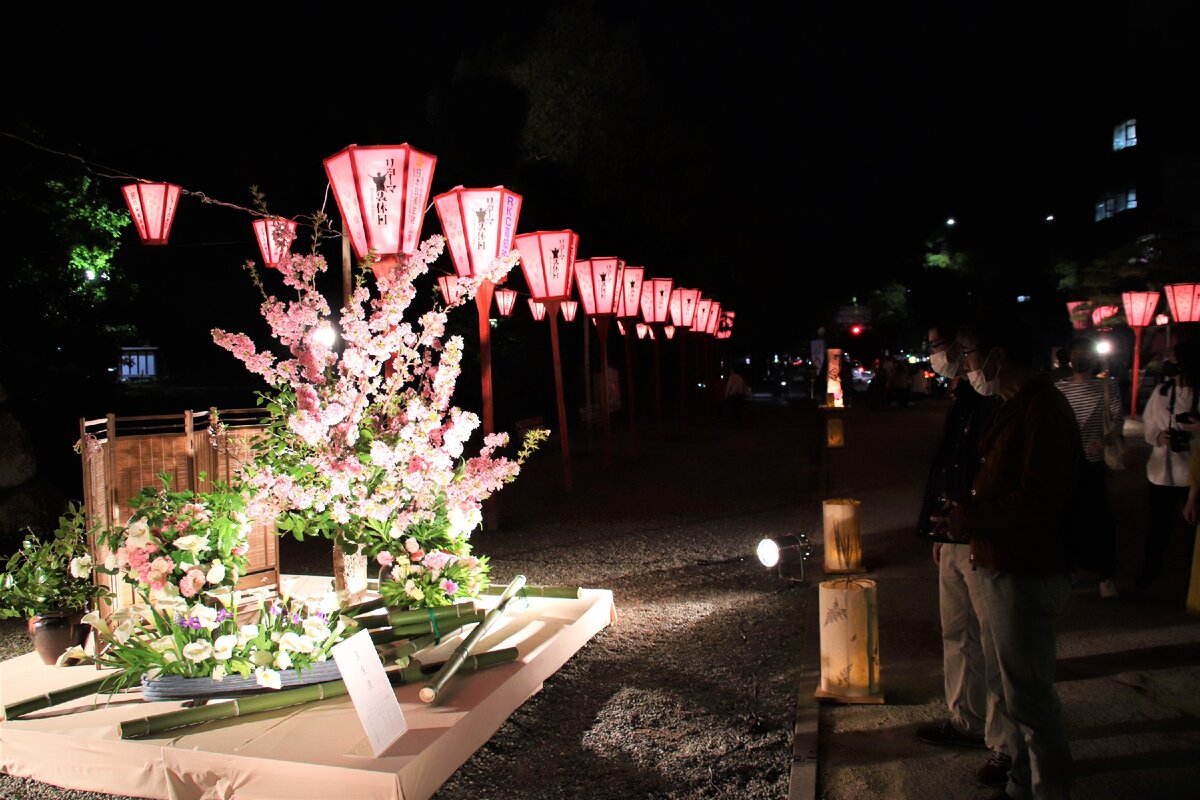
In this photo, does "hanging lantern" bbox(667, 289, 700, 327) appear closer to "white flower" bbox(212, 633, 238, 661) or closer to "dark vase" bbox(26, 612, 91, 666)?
"dark vase" bbox(26, 612, 91, 666)

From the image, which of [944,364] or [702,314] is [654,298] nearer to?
[702,314]

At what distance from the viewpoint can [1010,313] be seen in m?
3.66

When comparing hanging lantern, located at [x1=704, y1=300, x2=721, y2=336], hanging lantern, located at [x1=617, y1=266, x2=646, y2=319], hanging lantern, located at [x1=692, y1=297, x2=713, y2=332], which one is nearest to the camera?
hanging lantern, located at [x1=617, y1=266, x2=646, y2=319]

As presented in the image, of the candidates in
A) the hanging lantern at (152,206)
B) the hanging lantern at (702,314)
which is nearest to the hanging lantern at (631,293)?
the hanging lantern at (702,314)

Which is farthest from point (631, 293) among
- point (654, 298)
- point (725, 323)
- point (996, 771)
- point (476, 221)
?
point (725, 323)

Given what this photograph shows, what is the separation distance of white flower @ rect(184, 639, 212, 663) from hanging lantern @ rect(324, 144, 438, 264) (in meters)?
4.08

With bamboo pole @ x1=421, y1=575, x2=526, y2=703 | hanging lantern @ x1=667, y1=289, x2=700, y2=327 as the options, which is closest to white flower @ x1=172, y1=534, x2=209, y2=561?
bamboo pole @ x1=421, y1=575, x2=526, y2=703

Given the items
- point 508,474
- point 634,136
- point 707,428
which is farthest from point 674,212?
point 508,474

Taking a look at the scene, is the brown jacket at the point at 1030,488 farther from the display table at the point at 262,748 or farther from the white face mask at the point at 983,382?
the display table at the point at 262,748

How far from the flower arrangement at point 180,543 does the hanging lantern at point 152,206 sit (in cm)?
788

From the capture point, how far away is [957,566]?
4.17 m

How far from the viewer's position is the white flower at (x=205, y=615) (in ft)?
14.9

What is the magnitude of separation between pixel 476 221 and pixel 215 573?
19.4ft

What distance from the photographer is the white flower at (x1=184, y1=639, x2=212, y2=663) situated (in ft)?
14.7
